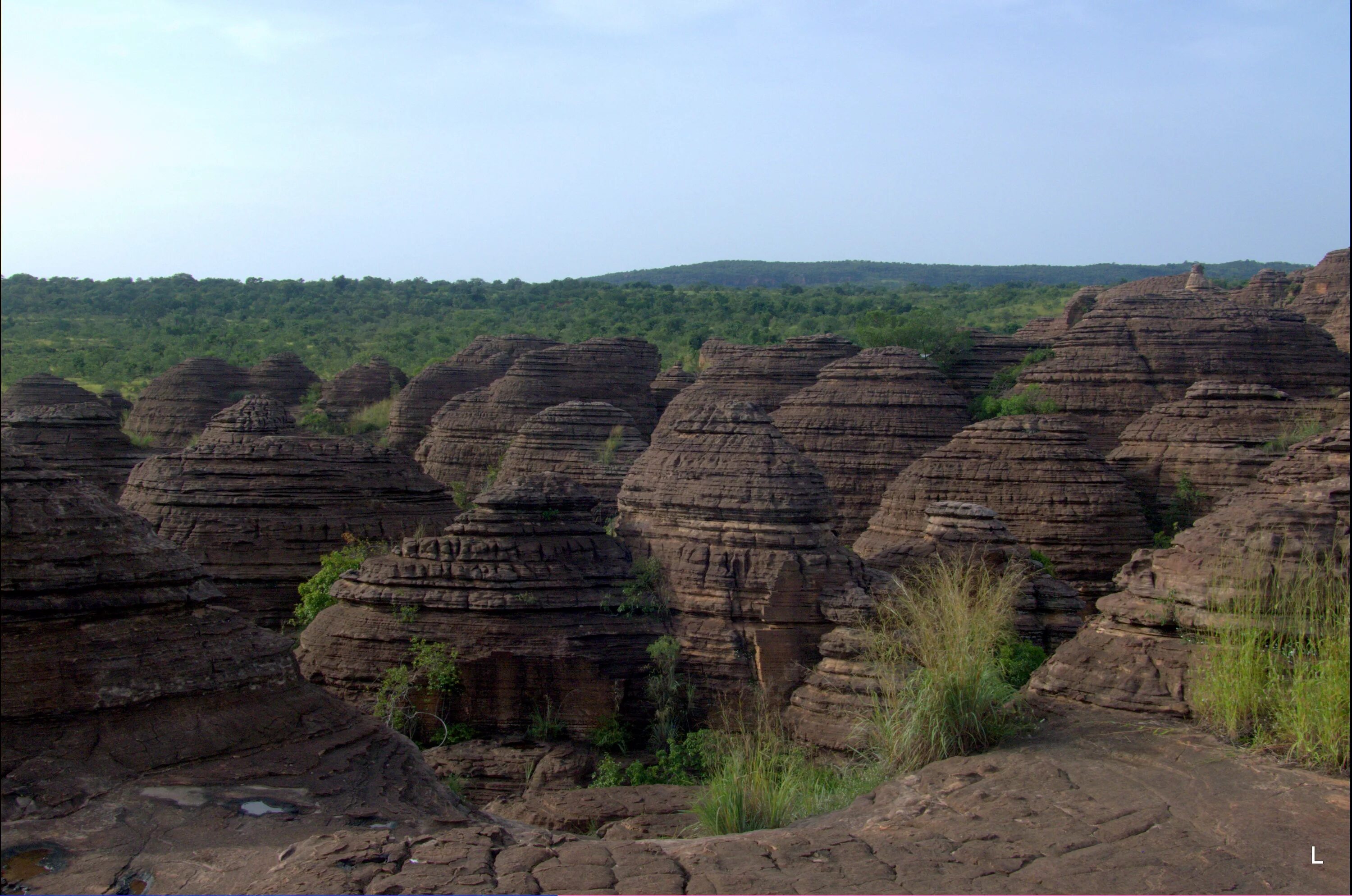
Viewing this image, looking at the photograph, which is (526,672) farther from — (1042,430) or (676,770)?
(1042,430)

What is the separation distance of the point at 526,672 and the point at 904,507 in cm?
910

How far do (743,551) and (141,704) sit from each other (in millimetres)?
8898

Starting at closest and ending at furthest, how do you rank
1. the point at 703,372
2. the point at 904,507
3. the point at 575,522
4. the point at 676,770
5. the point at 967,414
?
the point at 676,770 < the point at 575,522 < the point at 904,507 < the point at 967,414 < the point at 703,372

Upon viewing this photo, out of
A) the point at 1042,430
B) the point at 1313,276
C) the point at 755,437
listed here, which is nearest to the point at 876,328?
the point at 1042,430

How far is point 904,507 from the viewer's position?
23.3m

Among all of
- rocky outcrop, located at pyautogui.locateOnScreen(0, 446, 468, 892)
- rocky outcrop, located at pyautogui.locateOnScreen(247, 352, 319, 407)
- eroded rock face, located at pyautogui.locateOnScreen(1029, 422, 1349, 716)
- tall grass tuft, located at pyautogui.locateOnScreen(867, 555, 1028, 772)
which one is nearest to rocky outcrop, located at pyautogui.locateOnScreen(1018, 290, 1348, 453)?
eroded rock face, located at pyautogui.locateOnScreen(1029, 422, 1349, 716)

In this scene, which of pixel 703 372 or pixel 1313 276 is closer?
pixel 703 372

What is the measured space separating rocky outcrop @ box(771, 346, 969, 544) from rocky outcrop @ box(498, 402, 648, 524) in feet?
10.1

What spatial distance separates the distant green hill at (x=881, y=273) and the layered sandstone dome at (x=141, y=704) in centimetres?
13407

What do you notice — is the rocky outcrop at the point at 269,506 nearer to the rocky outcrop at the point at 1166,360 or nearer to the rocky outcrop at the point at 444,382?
the rocky outcrop at the point at 1166,360

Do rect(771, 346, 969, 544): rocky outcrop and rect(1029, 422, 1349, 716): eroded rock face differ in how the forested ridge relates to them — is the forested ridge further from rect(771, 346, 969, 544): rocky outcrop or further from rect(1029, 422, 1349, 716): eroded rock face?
rect(1029, 422, 1349, 716): eroded rock face

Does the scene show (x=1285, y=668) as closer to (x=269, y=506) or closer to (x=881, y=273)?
(x=269, y=506)

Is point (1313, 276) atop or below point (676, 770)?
atop

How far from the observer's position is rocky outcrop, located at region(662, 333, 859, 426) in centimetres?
3103
